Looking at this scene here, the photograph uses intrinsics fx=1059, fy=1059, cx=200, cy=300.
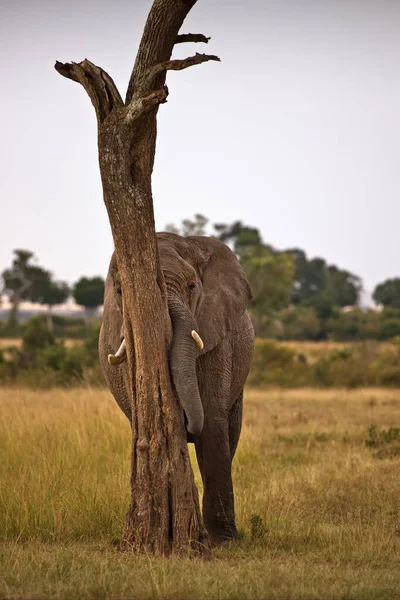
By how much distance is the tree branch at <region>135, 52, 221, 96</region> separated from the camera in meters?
7.21

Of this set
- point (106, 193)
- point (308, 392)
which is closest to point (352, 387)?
point (308, 392)

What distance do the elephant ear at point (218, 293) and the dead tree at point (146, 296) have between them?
94 centimetres


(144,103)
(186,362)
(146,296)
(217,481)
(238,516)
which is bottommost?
(238,516)

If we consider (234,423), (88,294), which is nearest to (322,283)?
(88,294)

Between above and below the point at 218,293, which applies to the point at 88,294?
above

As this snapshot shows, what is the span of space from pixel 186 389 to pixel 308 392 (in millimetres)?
19065

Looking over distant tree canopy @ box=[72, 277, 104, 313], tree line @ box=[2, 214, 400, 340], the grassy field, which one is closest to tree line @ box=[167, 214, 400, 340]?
tree line @ box=[2, 214, 400, 340]

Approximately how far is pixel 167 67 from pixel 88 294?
263 feet

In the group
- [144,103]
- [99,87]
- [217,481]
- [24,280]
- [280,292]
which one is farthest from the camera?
[24,280]

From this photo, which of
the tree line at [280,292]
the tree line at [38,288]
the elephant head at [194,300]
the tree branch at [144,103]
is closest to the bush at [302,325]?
the tree line at [280,292]

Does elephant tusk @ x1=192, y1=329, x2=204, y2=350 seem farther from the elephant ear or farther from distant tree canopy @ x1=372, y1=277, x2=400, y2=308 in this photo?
distant tree canopy @ x1=372, y1=277, x2=400, y2=308

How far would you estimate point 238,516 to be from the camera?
943 centimetres

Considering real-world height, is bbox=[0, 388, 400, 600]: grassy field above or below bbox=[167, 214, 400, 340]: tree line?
below

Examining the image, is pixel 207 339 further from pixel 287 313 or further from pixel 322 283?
pixel 322 283
